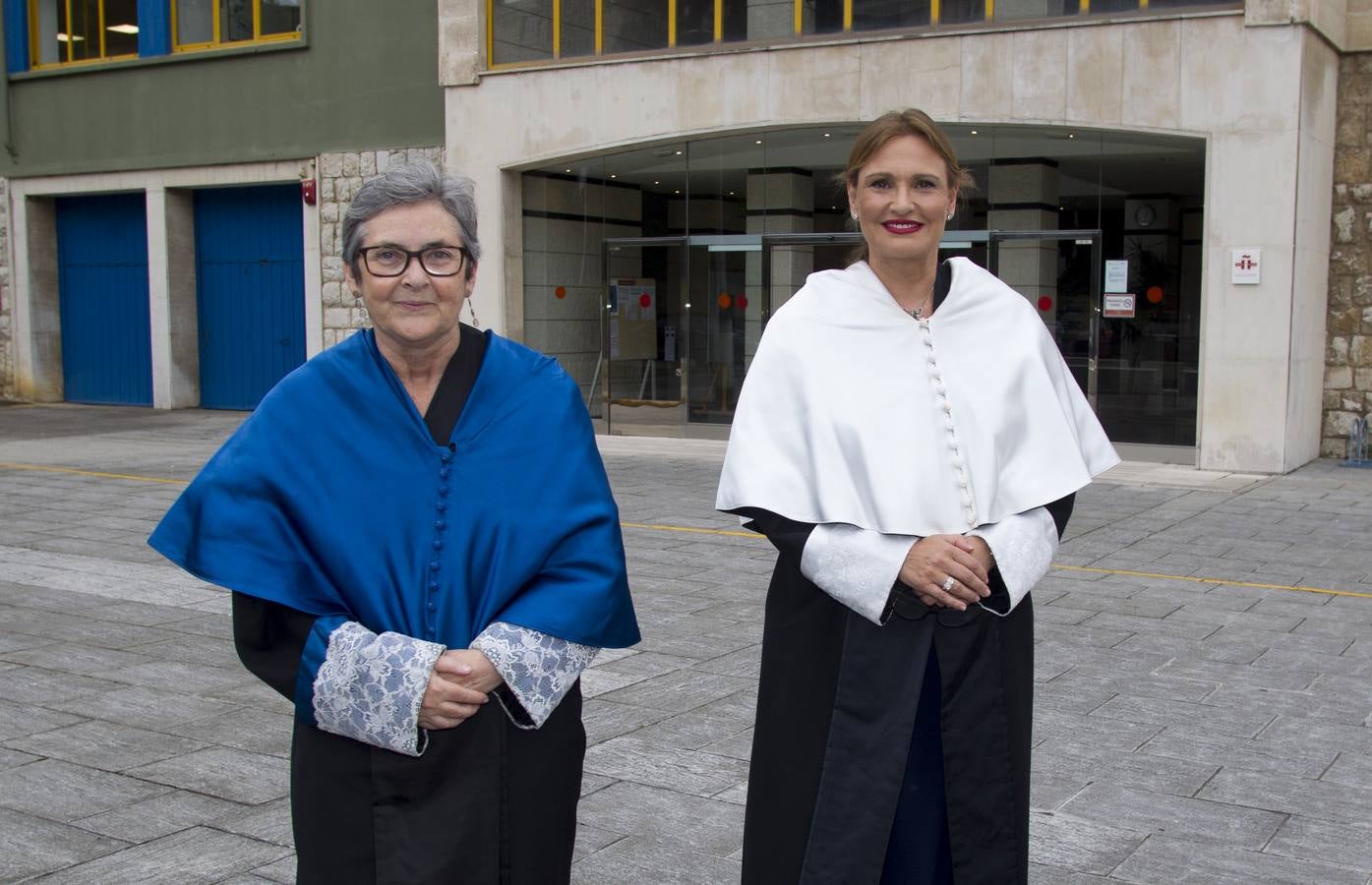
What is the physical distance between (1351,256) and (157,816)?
1265 cm

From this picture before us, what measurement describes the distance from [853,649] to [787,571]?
23 cm

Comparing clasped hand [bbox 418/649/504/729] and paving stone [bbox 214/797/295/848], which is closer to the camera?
clasped hand [bbox 418/649/504/729]

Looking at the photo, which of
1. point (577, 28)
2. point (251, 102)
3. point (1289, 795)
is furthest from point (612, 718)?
point (251, 102)

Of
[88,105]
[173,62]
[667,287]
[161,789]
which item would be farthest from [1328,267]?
[88,105]

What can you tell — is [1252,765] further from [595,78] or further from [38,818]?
[595,78]

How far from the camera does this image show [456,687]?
230 cm

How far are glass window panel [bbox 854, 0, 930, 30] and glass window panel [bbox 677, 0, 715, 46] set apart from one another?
5.49ft

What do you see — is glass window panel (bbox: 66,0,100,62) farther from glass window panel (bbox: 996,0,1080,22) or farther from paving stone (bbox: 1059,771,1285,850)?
paving stone (bbox: 1059,771,1285,850)

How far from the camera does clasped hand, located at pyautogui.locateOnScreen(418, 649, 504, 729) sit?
7.58ft

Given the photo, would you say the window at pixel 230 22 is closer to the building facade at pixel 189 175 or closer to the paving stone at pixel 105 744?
the building facade at pixel 189 175

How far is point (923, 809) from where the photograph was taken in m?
2.79

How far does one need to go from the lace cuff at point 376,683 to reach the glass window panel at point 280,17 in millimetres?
17245

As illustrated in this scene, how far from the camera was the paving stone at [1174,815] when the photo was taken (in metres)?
4.14

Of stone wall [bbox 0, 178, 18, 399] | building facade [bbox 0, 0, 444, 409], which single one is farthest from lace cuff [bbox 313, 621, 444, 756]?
stone wall [bbox 0, 178, 18, 399]
